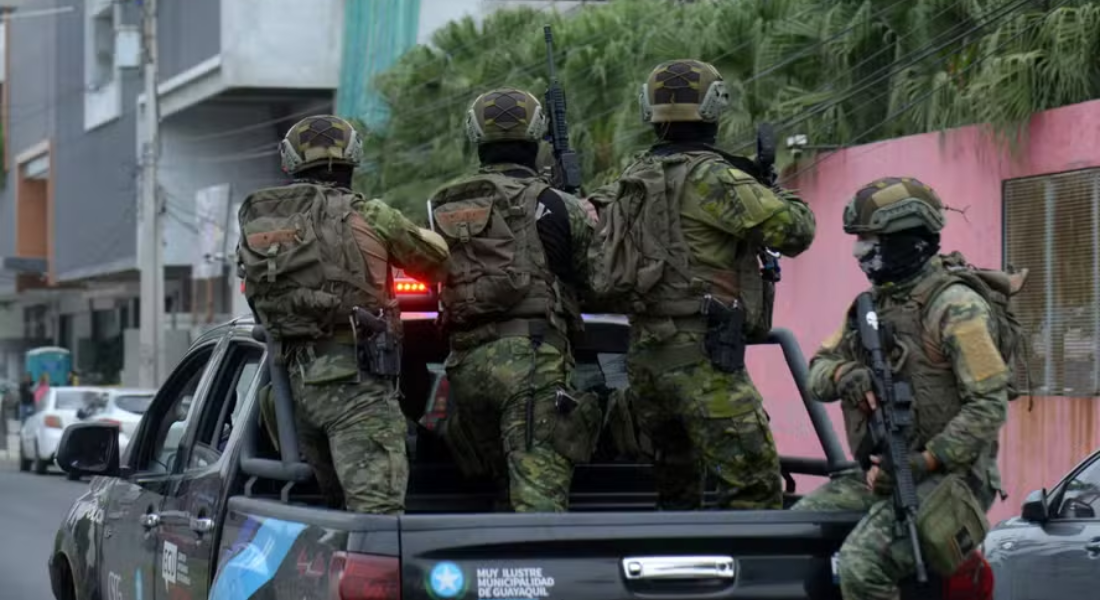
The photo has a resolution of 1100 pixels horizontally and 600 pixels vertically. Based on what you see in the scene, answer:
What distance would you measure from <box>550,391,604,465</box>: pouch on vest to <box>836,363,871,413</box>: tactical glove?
40.6 inches

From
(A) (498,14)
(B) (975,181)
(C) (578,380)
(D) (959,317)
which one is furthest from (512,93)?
(A) (498,14)

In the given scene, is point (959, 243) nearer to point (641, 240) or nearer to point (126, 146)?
point (641, 240)

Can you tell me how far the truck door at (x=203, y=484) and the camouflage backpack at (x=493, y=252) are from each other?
74 cm

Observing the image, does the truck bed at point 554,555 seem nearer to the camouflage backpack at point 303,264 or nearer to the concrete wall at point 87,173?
the camouflage backpack at point 303,264

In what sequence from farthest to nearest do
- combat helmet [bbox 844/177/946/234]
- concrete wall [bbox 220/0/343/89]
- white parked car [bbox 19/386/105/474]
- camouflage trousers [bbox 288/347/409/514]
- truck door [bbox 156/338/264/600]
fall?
1. concrete wall [bbox 220/0/343/89]
2. white parked car [bbox 19/386/105/474]
3. truck door [bbox 156/338/264/600]
4. camouflage trousers [bbox 288/347/409/514]
5. combat helmet [bbox 844/177/946/234]

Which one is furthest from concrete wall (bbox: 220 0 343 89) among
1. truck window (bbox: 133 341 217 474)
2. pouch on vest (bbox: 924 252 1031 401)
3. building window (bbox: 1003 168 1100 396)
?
pouch on vest (bbox: 924 252 1031 401)

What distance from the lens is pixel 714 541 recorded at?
15.6 ft

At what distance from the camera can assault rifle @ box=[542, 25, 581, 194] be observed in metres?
6.90

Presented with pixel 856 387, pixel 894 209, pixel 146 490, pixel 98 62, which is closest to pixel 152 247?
pixel 98 62

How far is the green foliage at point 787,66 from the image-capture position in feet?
46.6

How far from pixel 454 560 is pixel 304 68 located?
32.2 meters

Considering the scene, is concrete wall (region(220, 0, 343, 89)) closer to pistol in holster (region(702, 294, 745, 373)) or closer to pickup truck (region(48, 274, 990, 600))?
pickup truck (region(48, 274, 990, 600))

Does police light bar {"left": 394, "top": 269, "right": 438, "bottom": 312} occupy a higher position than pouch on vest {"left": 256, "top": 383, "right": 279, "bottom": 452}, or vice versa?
police light bar {"left": 394, "top": 269, "right": 438, "bottom": 312}

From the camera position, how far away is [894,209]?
5.22m
